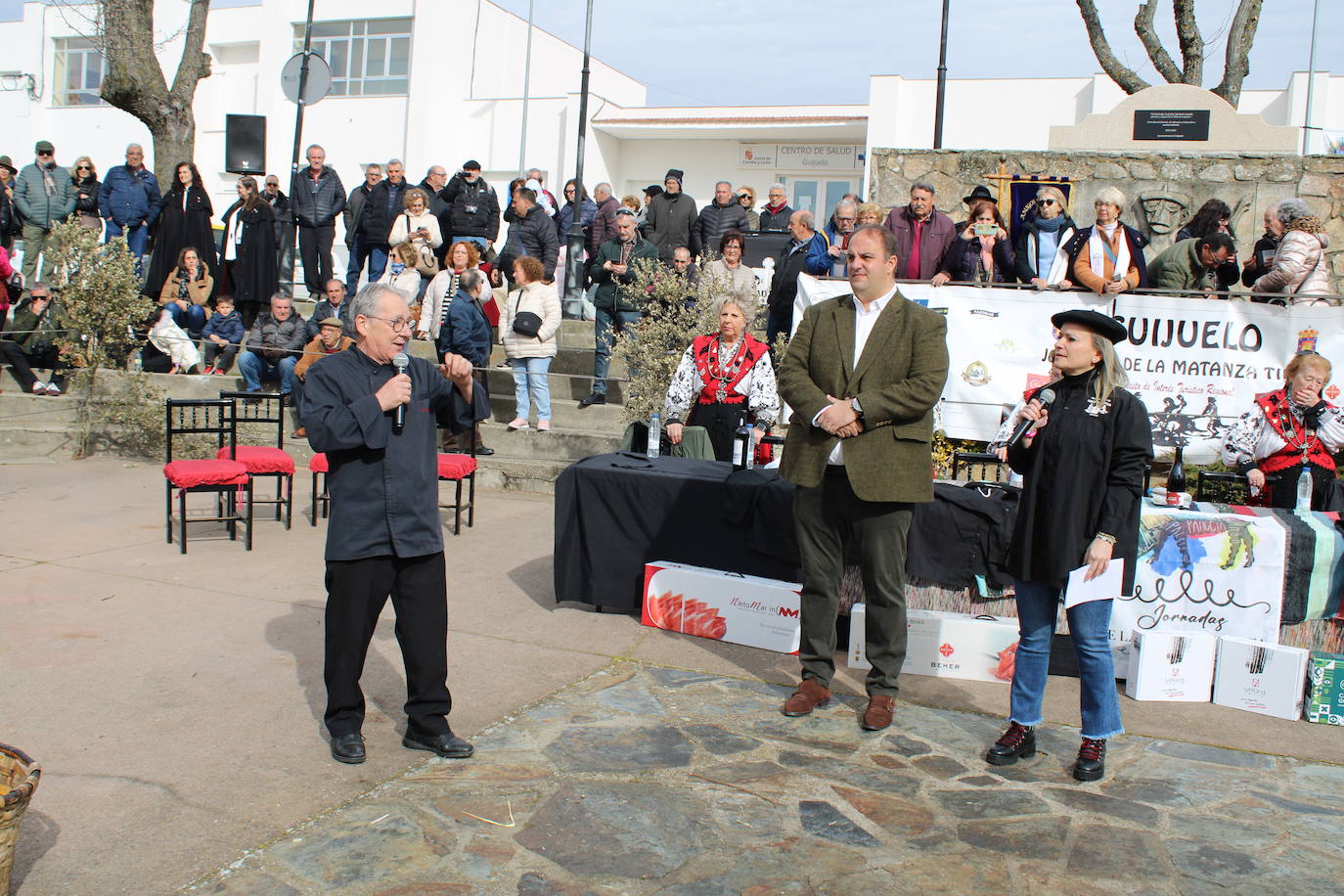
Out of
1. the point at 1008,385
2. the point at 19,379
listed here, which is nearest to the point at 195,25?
the point at 19,379

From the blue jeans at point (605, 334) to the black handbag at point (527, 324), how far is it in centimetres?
97

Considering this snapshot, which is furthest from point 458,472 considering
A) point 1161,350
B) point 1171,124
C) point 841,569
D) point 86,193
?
point 86,193

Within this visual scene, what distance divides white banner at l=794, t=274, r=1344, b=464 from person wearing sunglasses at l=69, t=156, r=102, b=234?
36.6 feet

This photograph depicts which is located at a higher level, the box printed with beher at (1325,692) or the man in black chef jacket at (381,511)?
the man in black chef jacket at (381,511)

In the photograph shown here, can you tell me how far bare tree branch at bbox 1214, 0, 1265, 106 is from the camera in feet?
57.4

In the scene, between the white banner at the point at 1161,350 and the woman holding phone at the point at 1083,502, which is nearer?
the woman holding phone at the point at 1083,502

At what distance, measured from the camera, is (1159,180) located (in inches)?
446

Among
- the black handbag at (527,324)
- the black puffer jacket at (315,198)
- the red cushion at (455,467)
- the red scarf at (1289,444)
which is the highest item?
the black puffer jacket at (315,198)

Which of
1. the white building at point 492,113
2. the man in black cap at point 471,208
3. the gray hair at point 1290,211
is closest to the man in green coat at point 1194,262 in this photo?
the gray hair at point 1290,211

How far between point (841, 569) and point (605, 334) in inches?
263

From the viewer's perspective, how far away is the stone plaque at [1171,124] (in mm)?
11430

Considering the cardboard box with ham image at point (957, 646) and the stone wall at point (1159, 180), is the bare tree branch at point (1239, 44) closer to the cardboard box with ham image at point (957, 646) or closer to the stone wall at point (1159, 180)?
the stone wall at point (1159, 180)

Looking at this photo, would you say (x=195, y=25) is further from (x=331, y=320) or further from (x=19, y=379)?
(x=331, y=320)

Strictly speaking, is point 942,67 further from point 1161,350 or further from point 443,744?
point 443,744
